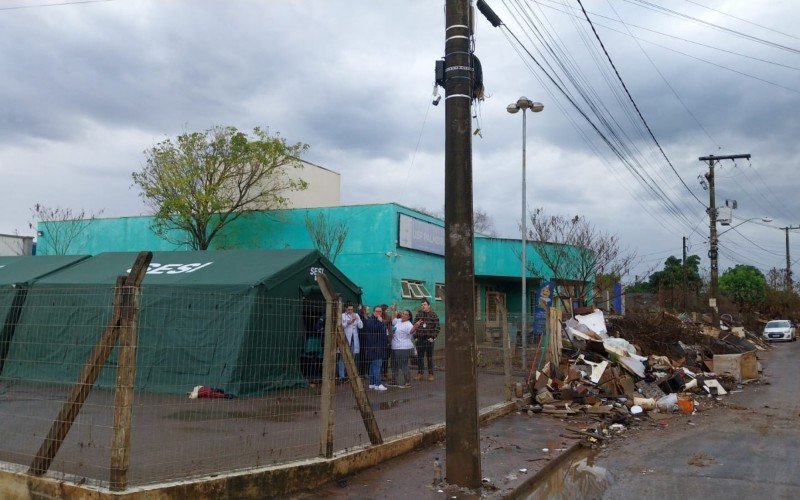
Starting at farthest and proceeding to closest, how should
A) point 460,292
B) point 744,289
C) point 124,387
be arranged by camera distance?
point 744,289 → point 460,292 → point 124,387

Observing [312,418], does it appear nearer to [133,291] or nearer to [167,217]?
[133,291]

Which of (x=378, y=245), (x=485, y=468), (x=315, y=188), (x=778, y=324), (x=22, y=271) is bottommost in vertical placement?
(x=485, y=468)

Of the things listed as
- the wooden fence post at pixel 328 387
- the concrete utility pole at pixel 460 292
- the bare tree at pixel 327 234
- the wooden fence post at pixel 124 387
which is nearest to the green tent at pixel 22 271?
the bare tree at pixel 327 234

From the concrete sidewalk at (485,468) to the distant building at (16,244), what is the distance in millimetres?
28647

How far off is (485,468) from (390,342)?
4.01 meters

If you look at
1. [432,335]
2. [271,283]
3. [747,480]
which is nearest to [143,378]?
[271,283]

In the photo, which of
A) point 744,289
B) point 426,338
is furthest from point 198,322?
point 744,289

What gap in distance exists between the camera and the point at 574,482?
7.37 meters

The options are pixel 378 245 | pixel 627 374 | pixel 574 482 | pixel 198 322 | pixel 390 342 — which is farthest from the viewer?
pixel 378 245

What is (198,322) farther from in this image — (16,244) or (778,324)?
(778,324)

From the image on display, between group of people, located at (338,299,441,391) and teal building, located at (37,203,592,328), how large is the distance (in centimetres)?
574

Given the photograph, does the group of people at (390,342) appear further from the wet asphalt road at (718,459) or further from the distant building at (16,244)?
the distant building at (16,244)

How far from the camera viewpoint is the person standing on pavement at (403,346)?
1099 cm

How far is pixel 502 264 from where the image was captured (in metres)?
26.7
